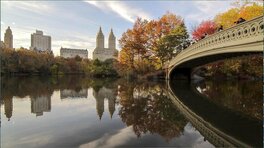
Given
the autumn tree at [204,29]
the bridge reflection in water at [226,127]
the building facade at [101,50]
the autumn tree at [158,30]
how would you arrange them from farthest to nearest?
the building facade at [101,50] → the autumn tree at [158,30] → the autumn tree at [204,29] → the bridge reflection in water at [226,127]

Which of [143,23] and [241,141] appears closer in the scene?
[241,141]

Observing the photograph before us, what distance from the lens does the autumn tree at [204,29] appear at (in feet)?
119

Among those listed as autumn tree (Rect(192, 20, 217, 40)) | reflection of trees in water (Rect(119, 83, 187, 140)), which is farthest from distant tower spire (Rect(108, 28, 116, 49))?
reflection of trees in water (Rect(119, 83, 187, 140))

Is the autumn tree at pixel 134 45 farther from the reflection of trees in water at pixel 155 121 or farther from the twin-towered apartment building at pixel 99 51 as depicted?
the twin-towered apartment building at pixel 99 51

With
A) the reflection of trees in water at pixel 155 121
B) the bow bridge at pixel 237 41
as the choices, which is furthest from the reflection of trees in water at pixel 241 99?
the reflection of trees in water at pixel 155 121

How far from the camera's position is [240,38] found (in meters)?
11.6

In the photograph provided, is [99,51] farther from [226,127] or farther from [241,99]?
[226,127]

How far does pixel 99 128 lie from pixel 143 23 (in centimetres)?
3618

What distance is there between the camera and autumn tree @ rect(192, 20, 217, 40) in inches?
1423

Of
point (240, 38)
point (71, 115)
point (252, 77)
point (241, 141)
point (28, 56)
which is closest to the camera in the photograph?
point (241, 141)

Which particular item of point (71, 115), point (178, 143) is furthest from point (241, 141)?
point (71, 115)

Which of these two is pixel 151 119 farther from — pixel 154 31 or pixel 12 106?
pixel 154 31

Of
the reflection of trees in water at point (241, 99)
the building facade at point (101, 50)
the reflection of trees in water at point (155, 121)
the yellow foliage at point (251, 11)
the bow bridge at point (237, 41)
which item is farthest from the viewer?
the building facade at point (101, 50)

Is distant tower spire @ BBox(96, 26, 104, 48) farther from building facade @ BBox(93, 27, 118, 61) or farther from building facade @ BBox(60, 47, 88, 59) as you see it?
building facade @ BBox(60, 47, 88, 59)
